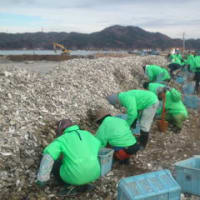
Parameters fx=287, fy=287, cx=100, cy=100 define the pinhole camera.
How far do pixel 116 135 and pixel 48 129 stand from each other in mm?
1733

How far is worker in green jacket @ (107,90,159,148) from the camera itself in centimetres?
572

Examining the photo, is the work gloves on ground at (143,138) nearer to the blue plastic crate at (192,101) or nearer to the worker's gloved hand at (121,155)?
the worker's gloved hand at (121,155)

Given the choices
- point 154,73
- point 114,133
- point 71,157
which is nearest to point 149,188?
point 71,157

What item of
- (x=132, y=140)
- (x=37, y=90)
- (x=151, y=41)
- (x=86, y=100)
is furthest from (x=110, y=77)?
(x=151, y=41)

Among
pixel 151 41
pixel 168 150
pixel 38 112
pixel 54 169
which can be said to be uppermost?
pixel 151 41

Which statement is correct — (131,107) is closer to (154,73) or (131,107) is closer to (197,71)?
(154,73)

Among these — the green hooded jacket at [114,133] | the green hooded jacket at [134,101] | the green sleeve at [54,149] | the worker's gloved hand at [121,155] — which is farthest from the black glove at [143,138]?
the green sleeve at [54,149]

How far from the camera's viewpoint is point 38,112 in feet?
21.1

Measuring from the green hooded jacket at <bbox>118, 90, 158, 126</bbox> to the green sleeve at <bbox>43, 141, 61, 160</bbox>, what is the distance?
216 centimetres

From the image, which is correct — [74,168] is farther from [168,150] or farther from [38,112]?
[168,150]

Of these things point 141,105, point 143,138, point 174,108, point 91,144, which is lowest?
point 143,138

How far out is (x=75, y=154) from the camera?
156 inches

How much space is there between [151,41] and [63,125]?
113 metres

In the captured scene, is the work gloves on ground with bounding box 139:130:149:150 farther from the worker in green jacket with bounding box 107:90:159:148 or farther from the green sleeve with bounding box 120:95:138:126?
the green sleeve with bounding box 120:95:138:126
